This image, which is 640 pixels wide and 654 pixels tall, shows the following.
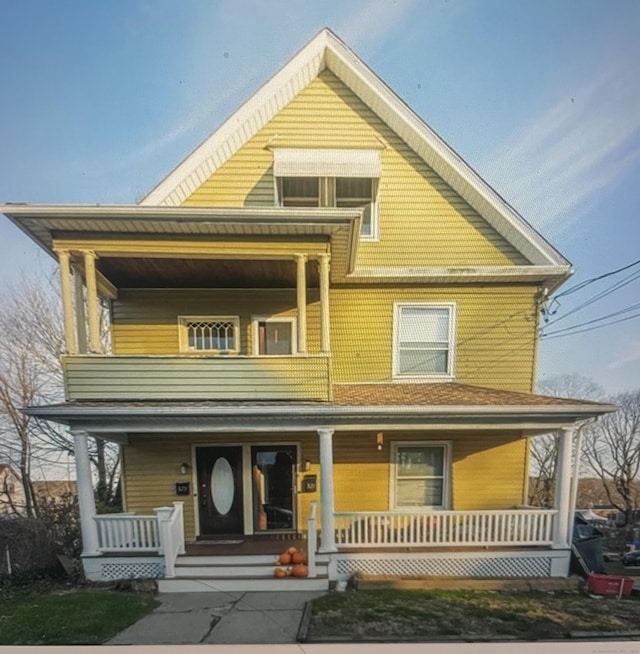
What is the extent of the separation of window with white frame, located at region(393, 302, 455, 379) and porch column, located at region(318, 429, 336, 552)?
4.42 feet

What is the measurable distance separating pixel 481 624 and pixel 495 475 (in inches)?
88.3

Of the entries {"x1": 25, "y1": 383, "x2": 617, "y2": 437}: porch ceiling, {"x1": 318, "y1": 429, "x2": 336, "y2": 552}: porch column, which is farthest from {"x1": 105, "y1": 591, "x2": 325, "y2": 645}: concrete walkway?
{"x1": 25, "y1": 383, "x2": 617, "y2": 437}: porch ceiling

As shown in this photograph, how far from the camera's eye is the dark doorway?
4.18m

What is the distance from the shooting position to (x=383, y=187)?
Answer: 4113 millimetres

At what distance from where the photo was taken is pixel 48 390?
3025 mm

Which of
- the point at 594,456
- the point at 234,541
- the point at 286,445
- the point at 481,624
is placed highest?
the point at 594,456

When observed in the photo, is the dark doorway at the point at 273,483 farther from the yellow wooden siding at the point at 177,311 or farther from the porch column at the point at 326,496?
the yellow wooden siding at the point at 177,311

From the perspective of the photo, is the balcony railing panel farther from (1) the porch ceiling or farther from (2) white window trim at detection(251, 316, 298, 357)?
(2) white window trim at detection(251, 316, 298, 357)

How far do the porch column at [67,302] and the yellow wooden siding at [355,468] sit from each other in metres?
1.62

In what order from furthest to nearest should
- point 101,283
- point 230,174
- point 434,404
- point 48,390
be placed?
point 230,174 → point 101,283 → point 434,404 → point 48,390

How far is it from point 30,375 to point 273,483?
287 centimetres

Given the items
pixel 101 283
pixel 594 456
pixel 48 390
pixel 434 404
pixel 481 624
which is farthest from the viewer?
pixel 101 283

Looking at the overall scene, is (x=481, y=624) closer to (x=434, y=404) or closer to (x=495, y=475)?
(x=434, y=404)

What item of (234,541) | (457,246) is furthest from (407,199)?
(234,541)
